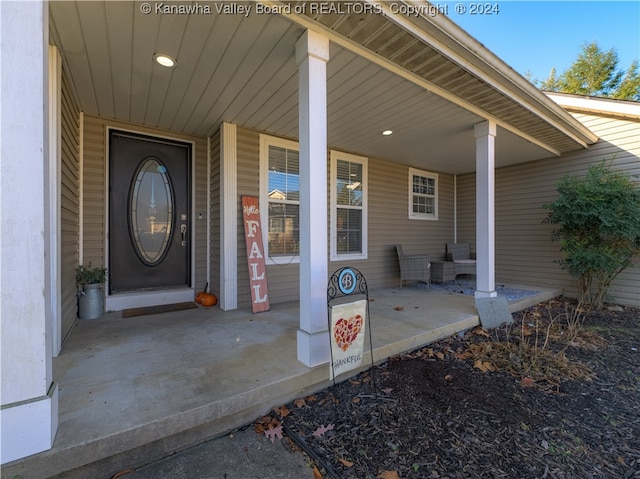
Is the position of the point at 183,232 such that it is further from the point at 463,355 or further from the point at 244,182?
the point at 463,355

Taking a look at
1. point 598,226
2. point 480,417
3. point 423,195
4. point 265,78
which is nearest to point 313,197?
point 265,78

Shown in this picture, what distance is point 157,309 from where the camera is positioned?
3.72 m

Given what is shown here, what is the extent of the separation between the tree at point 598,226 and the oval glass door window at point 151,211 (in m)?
5.87

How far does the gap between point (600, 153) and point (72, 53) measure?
711 cm

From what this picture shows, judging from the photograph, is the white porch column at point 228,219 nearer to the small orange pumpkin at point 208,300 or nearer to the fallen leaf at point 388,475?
the small orange pumpkin at point 208,300

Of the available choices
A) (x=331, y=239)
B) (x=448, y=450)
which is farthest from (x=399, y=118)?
(x=448, y=450)

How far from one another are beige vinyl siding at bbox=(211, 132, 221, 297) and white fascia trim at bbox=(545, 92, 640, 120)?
19.2 ft

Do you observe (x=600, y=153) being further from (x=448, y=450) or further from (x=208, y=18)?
(x=208, y=18)

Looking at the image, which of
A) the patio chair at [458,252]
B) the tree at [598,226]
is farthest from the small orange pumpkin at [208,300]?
the tree at [598,226]

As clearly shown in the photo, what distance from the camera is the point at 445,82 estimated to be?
9.77ft

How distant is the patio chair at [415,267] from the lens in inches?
204

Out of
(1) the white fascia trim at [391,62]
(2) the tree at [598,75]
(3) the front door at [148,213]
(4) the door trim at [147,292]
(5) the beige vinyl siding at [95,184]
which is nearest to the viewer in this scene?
(1) the white fascia trim at [391,62]

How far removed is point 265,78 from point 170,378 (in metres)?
2.56

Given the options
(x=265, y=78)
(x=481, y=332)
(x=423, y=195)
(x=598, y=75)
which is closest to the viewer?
(x=265, y=78)
